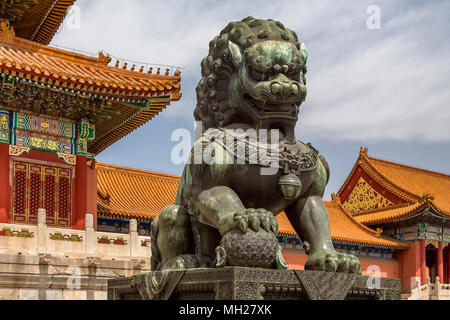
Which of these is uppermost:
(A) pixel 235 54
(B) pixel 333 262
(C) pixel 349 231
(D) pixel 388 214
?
(D) pixel 388 214

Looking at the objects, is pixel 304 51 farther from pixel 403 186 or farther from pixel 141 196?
pixel 403 186

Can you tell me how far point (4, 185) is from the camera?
12.8 m

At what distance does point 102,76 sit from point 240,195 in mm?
10835

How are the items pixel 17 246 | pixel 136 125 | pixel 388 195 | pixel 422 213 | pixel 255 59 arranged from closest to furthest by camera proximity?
pixel 255 59, pixel 17 246, pixel 136 125, pixel 422 213, pixel 388 195

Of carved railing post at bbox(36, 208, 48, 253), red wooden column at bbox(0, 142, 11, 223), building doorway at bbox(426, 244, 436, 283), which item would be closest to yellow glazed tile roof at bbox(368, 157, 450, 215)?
building doorway at bbox(426, 244, 436, 283)

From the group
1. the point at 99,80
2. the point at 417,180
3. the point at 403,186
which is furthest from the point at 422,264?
the point at 99,80

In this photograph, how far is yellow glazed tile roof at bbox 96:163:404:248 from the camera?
59.2 feet

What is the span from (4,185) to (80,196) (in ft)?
5.51

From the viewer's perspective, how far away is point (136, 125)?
51.7ft

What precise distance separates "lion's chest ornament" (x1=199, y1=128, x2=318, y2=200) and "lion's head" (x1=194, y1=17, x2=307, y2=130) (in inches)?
6.3

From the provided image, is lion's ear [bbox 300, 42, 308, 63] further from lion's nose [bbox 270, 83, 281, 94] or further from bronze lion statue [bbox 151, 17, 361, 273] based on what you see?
lion's nose [bbox 270, 83, 281, 94]

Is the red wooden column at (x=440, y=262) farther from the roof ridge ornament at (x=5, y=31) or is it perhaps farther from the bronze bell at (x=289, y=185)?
the bronze bell at (x=289, y=185)
